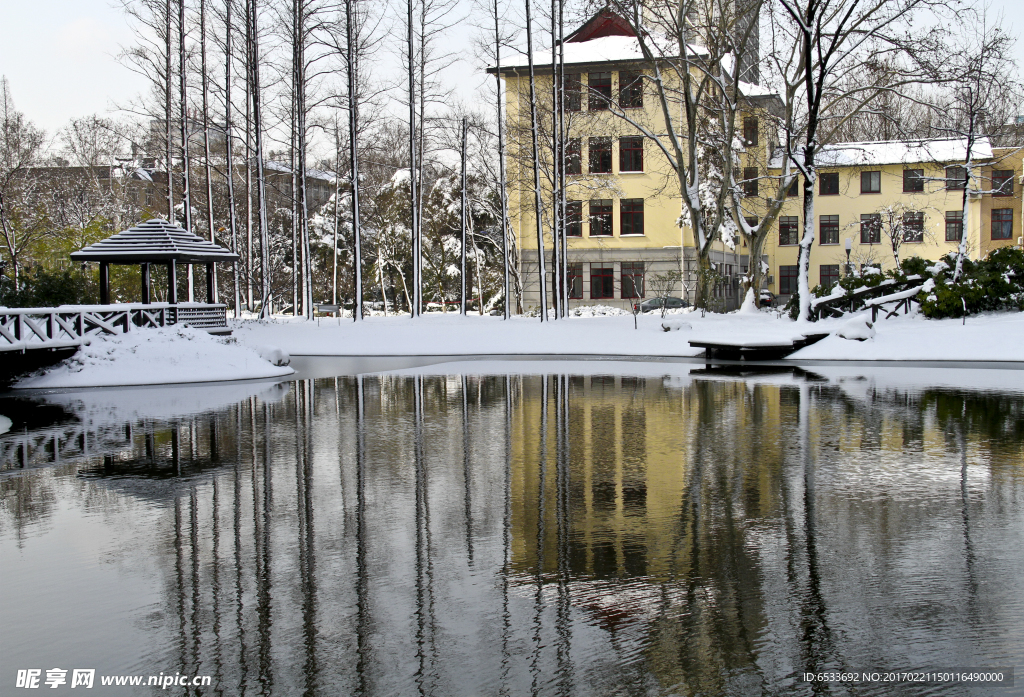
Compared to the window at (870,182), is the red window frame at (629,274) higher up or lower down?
lower down

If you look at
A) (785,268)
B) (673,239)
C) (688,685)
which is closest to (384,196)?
(673,239)

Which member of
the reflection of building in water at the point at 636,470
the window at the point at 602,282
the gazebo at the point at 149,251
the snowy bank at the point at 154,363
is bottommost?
the reflection of building in water at the point at 636,470

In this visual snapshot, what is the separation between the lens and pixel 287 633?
5402 mm

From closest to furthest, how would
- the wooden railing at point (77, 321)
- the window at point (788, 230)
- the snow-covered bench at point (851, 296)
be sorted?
the wooden railing at point (77, 321)
the snow-covered bench at point (851, 296)
the window at point (788, 230)

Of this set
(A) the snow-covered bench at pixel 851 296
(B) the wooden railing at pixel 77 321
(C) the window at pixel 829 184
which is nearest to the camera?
(B) the wooden railing at pixel 77 321

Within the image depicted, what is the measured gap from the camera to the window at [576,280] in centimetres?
5581

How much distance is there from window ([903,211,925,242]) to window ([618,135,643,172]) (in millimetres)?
22490

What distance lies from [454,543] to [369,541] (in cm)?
68

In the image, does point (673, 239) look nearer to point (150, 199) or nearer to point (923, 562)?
point (923, 562)

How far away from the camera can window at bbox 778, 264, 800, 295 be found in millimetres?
69375

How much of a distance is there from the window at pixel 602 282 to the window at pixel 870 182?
24381 mm

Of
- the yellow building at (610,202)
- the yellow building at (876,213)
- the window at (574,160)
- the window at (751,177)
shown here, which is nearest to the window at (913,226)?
the yellow building at (876,213)

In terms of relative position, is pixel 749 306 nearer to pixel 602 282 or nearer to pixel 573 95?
pixel 602 282

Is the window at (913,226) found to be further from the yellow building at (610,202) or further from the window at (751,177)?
the yellow building at (610,202)
